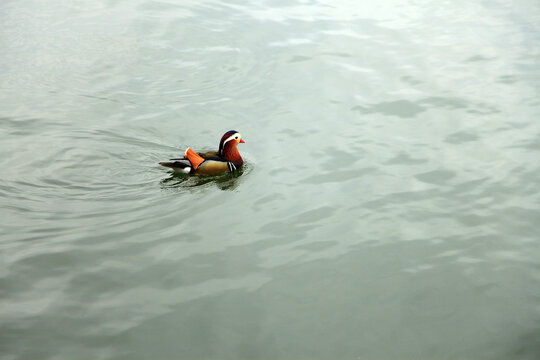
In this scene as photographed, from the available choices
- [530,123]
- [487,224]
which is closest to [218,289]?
[487,224]

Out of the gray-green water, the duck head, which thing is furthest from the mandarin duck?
the gray-green water

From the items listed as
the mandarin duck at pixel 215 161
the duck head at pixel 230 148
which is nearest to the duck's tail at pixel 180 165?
the mandarin duck at pixel 215 161

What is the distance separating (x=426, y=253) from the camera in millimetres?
7145

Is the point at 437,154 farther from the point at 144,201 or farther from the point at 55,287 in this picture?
the point at 55,287

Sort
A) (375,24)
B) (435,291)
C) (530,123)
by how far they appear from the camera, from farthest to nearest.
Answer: (375,24)
(530,123)
(435,291)

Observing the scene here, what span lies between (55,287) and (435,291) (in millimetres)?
3909

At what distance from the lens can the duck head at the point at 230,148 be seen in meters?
8.99

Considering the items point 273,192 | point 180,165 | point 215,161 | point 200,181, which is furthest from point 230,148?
point 273,192

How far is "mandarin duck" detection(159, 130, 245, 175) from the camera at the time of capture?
885cm

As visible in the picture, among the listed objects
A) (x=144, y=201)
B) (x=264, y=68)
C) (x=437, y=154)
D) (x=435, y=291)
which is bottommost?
(x=435, y=291)

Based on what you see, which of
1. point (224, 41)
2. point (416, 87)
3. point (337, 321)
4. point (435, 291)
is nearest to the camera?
point (337, 321)

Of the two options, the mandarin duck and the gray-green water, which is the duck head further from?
the gray-green water

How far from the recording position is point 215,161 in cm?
901

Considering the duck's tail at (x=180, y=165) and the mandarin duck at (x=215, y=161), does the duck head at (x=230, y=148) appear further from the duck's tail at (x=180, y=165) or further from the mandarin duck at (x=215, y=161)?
the duck's tail at (x=180, y=165)
